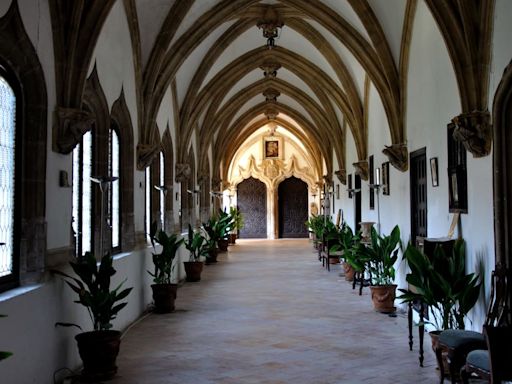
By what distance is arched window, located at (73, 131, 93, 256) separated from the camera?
5746 mm

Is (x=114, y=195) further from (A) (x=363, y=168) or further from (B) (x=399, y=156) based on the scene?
(A) (x=363, y=168)

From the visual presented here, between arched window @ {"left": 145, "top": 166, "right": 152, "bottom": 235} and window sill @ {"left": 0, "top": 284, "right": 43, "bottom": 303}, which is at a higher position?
arched window @ {"left": 145, "top": 166, "right": 152, "bottom": 235}

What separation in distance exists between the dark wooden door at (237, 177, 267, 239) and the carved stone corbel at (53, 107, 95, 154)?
2051 cm

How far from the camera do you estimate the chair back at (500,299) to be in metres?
4.10

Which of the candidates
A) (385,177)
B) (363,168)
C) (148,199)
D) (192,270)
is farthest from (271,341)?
(363,168)

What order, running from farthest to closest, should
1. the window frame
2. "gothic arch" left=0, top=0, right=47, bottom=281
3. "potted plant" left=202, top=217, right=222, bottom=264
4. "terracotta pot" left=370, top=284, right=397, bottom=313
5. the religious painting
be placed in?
the religious painting → "potted plant" left=202, top=217, right=222, bottom=264 → "terracotta pot" left=370, top=284, right=397, bottom=313 → the window frame → "gothic arch" left=0, top=0, right=47, bottom=281

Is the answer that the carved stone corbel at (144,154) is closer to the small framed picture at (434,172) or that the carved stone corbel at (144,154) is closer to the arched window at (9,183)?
the arched window at (9,183)

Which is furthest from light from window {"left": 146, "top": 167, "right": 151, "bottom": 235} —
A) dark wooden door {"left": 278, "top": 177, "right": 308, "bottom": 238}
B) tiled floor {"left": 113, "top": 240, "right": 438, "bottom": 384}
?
dark wooden door {"left": 278, "top": 177, "right": 308, "bottom": 238}

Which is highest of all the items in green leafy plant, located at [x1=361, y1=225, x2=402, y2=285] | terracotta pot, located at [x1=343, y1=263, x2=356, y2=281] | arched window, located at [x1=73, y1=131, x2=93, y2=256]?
arched window, located at [x1=73, y1=131, x2=93, y2=256]

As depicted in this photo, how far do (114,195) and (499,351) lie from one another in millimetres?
5154

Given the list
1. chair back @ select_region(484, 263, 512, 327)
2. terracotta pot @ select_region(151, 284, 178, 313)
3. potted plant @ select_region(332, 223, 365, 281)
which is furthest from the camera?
potted plant @ select_region(332, 223, 365, 281)

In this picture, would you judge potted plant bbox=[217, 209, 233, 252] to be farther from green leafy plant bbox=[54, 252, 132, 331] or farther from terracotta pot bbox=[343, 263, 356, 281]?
green leafy plant bbox=[54, 252, 132, 331]

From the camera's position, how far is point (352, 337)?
609 cm

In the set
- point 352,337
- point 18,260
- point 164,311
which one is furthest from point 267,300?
point 18,260
